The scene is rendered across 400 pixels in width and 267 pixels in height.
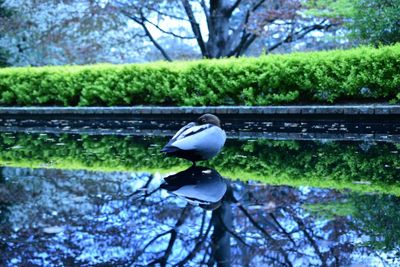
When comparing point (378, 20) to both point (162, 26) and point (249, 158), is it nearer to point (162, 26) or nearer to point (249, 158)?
point (249, 158)

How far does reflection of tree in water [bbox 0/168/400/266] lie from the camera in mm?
2988

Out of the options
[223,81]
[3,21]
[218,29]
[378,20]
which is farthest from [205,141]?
[3,21]

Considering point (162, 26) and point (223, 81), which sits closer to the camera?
point (223, 81)

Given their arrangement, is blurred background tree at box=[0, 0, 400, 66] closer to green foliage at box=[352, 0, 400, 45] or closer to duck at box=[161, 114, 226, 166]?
green foliage at box=[352, 0, 400, 45]

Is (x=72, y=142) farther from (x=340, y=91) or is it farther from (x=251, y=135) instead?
(x=340, y=91)

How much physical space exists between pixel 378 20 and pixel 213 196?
9.57 m

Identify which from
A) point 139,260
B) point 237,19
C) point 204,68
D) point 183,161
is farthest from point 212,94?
point 237,19

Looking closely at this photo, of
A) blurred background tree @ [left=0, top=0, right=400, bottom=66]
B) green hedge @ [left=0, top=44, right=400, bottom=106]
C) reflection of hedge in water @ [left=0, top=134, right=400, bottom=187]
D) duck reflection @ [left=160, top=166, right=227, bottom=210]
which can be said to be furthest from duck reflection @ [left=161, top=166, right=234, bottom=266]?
blurred background tree @ [left=0, top=0, right=400, bottom=66]

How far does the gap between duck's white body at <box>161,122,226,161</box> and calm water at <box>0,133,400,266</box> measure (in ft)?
0.80

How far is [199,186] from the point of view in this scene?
470cm

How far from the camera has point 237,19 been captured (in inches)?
1115

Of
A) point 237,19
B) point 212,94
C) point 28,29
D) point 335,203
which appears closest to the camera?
point 335,203

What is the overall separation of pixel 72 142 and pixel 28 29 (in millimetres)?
15250

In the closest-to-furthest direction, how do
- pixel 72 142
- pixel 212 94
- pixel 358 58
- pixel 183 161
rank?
pixel 183 161, pixel 72 142, pixel 358 58, pixel 212 94
